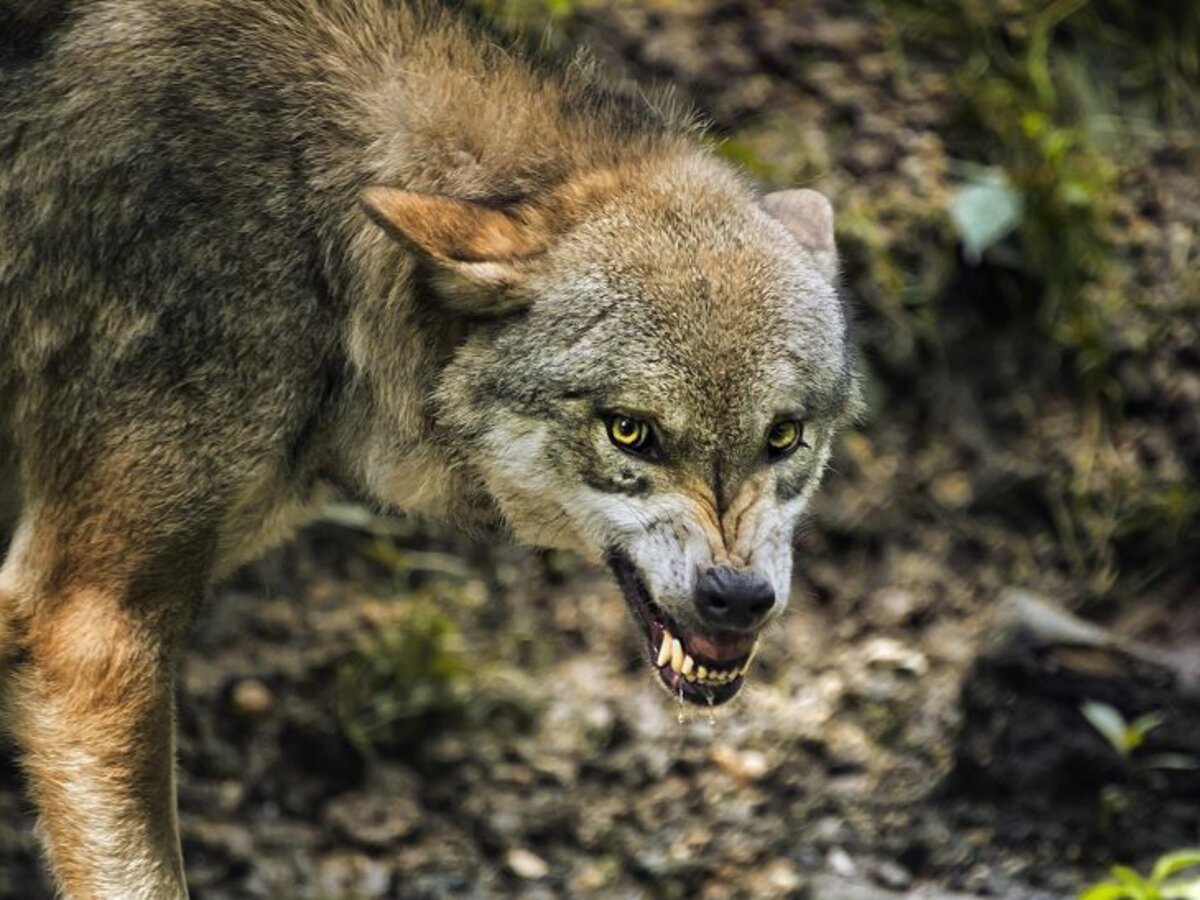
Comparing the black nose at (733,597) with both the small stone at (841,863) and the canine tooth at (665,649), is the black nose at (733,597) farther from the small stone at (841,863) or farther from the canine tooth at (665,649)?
the small stone at (841,863)

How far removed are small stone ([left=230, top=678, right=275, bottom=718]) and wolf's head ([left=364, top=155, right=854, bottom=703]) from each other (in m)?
2.43

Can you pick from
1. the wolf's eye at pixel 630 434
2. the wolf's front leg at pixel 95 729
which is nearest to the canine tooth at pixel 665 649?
the wolf's eye at pixel 630 434

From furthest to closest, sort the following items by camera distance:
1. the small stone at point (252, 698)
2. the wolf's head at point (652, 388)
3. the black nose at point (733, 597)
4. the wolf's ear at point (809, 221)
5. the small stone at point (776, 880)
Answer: the small stone at point (252, 698)
the small stone at point (776, 880)
the wolf's ear at point (809, 221)
the wolf's head at point (652, 388)
the black nose at point (733, 597)

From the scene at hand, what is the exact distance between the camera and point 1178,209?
1027cm

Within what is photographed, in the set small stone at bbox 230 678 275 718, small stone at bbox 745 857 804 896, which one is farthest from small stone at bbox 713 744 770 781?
small stone at bbox 230 678 275 718

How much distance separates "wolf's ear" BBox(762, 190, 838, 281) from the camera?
660 centimetres

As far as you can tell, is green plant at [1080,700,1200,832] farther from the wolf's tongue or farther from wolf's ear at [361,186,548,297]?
wolf's ear at [361,186,548,297]

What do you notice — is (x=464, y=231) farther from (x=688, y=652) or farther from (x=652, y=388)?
(x=688, y=652)

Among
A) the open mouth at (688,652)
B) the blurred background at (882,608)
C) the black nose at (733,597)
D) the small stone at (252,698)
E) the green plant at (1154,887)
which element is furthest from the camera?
the small stone at (252,698)

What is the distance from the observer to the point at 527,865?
8.09m

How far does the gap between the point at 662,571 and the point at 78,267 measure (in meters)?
2.05

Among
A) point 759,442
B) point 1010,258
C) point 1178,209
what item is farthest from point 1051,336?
point 759,442

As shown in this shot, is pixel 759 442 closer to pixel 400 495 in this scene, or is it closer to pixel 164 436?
pixel 400 495

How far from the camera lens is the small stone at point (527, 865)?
8.05 meters
